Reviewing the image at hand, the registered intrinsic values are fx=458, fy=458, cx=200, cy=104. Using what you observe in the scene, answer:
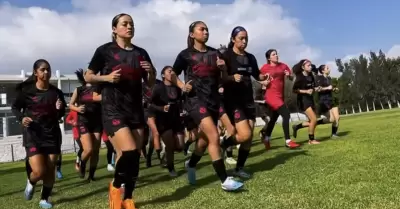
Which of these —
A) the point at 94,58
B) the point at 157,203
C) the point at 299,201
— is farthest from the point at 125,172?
the point at 299,201

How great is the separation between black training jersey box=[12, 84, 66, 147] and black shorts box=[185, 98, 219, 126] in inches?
91.0

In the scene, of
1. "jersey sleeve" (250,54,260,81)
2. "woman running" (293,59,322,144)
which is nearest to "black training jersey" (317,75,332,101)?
"woman running" (293,59,322,144)

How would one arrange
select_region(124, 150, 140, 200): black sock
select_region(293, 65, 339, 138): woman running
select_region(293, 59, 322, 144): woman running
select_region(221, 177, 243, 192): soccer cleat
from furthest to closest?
1. select_region(293, 65, 339, 138): woman running
2. select_region(293, 59, 322, 144): woman running
3. select_region(221, 177, 243, 192): soccer cleat
4. select_region(124, 150, 140, 200): black sock

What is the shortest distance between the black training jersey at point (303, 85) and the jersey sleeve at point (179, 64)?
235 inches

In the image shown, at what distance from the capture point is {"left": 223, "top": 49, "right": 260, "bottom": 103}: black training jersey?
7.41 m

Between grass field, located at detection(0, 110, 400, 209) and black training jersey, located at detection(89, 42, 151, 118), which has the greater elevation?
black training jersey, located at detection(89, 42, 151, 118)

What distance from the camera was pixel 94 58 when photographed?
18.4 ft

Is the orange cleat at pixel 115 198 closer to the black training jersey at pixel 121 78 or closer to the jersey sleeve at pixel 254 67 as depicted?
the black training jersey at pixel 121 78

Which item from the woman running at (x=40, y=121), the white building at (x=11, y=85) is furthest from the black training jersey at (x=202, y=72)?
the white building at (x=11, y=85)

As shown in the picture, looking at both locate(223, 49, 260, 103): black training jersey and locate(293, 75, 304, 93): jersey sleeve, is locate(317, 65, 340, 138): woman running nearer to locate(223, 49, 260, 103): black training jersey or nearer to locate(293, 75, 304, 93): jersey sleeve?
locate(293, 75, 304, 93): jersey sleeve

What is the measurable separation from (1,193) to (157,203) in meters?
5.26

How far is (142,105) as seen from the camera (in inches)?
229

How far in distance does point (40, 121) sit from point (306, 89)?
23.6 ft

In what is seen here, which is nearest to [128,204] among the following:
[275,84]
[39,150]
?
[39,150]
